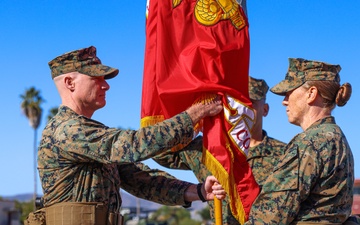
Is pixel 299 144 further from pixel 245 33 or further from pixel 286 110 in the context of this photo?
pixel 245 33

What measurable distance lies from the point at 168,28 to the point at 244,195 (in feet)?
4.89

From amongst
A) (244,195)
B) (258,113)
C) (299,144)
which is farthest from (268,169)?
(299,144)

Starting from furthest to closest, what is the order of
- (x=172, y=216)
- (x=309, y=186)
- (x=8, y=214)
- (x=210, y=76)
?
(x=172, y=216)
(x=8, y=214)
(x=210, y=76)
(x=309, y=186)

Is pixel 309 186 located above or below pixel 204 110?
below

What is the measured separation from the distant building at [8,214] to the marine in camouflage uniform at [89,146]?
40.2 metres

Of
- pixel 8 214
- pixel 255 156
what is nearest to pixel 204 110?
pixel 255 156

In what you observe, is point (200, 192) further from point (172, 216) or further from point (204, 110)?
point (172, 216)

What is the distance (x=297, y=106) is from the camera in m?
6.23

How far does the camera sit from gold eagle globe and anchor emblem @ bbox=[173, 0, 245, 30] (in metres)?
6.77

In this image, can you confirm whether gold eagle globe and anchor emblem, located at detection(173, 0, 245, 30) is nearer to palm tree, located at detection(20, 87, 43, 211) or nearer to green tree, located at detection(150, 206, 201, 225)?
palm tree, located at detection(20, 87, 43, 211)

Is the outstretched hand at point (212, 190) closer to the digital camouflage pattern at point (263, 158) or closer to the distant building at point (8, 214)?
the digital camouflage pattern at point (263, 158)

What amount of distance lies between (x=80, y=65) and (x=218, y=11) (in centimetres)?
123

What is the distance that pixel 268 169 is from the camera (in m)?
7.94

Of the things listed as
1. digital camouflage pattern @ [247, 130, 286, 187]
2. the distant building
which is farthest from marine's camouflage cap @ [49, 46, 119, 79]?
the distant building
